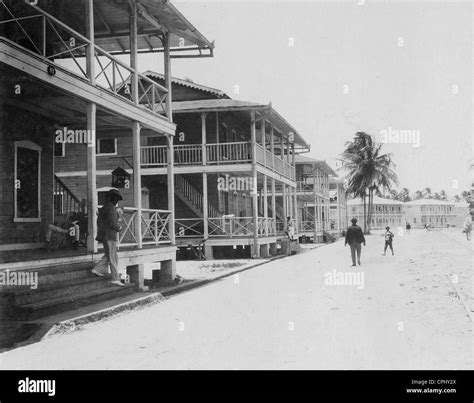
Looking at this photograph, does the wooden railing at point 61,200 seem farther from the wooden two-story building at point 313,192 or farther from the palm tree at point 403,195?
the palm tree at point 403,195

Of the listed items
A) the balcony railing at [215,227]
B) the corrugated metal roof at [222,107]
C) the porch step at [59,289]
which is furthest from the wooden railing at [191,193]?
the porch step at [59,289]

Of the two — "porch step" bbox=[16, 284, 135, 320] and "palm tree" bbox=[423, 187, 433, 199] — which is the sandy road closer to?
"porch step" bbox=[16, 284, 135, 320]

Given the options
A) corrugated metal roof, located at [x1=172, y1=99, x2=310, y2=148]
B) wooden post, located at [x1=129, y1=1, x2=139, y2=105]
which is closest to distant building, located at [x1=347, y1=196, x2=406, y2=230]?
corrugated metal roof, located at [x1=172, y1=99, x2=310, y2=148]

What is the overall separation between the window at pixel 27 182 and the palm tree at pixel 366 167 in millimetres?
54960

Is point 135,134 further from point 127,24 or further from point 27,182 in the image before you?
point 127,24

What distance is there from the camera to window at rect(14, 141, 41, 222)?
1193 cm

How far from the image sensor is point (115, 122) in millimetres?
12812

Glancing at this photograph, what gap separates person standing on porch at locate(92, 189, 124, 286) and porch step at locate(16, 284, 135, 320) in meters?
0.27

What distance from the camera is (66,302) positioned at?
28.5 ft

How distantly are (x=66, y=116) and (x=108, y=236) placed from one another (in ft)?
13.4

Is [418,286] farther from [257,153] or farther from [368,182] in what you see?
[368,182]

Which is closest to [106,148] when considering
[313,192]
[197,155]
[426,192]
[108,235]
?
[197,155]
